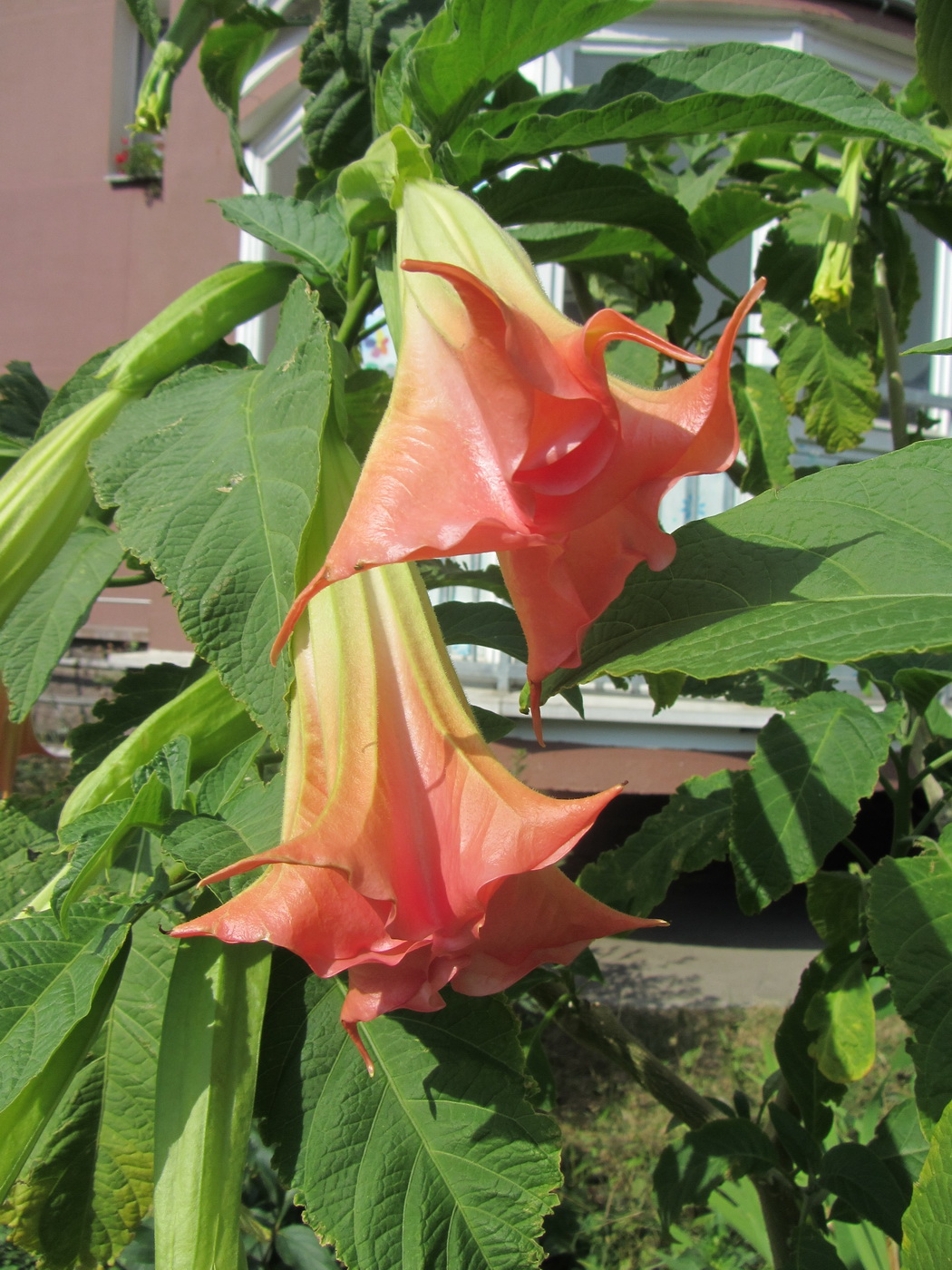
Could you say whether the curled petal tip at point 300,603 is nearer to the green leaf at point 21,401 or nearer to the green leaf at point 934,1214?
the green leaf at point 934,1214

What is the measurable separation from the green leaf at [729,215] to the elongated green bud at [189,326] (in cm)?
53

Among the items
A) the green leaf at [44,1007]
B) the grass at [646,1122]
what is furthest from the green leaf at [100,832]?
the grass at [646,1122]

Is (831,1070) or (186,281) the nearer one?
(831,1070)

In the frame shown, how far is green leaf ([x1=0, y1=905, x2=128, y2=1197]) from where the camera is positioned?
1.43 feet

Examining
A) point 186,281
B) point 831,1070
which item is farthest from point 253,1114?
point 186,281

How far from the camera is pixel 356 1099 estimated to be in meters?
0.52

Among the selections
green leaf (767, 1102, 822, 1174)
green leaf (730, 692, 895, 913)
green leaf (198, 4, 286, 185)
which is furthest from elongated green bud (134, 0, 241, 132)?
green leaf (767, 1102, 822, 1174)

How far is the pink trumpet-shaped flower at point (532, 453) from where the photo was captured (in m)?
0.32

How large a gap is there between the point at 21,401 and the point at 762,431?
33.2 inches

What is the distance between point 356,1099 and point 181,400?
1.30ft

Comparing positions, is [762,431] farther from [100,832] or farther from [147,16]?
[100,832]

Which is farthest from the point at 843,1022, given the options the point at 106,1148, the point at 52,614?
the point at 52,614

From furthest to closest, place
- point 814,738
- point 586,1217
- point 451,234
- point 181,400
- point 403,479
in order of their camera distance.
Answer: point 586,1217 → point 814,738 → point 181,400 → point 451,234 → point 403,479

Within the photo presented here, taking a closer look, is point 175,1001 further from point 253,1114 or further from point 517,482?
point 517,482
